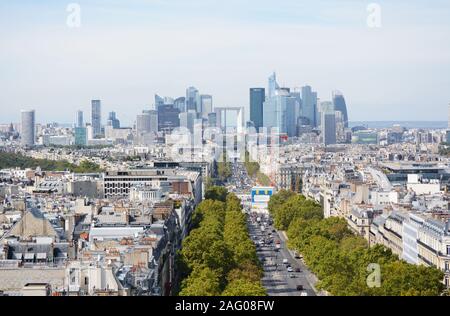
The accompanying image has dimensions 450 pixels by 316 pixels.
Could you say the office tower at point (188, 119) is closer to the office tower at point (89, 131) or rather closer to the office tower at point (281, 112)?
the office tower at point (281, 112)

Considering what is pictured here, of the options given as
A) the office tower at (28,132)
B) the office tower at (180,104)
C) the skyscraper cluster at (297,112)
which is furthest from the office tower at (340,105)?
the office tower at (28,132)

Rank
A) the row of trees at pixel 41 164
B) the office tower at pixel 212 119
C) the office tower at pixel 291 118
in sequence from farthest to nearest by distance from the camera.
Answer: the office tower at pixel 291 118, the office tower at pixel 212 119, the row of trees at pixel 41 164

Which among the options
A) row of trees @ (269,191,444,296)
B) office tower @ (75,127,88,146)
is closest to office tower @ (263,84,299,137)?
office tower @ (75,127,88,146)

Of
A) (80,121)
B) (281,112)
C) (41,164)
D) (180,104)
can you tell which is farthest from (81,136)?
(41,164)

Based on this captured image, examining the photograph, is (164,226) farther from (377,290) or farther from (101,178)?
(101,178)

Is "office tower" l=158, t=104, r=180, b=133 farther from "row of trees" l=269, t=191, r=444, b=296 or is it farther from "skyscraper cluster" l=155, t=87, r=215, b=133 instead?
"row of trees" l=269, t=191, r=444, b=296

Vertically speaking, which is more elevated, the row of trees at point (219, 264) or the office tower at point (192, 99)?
the office tower at point (192, 99)

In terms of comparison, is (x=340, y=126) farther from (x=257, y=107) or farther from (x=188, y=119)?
(x=188, y=119)
